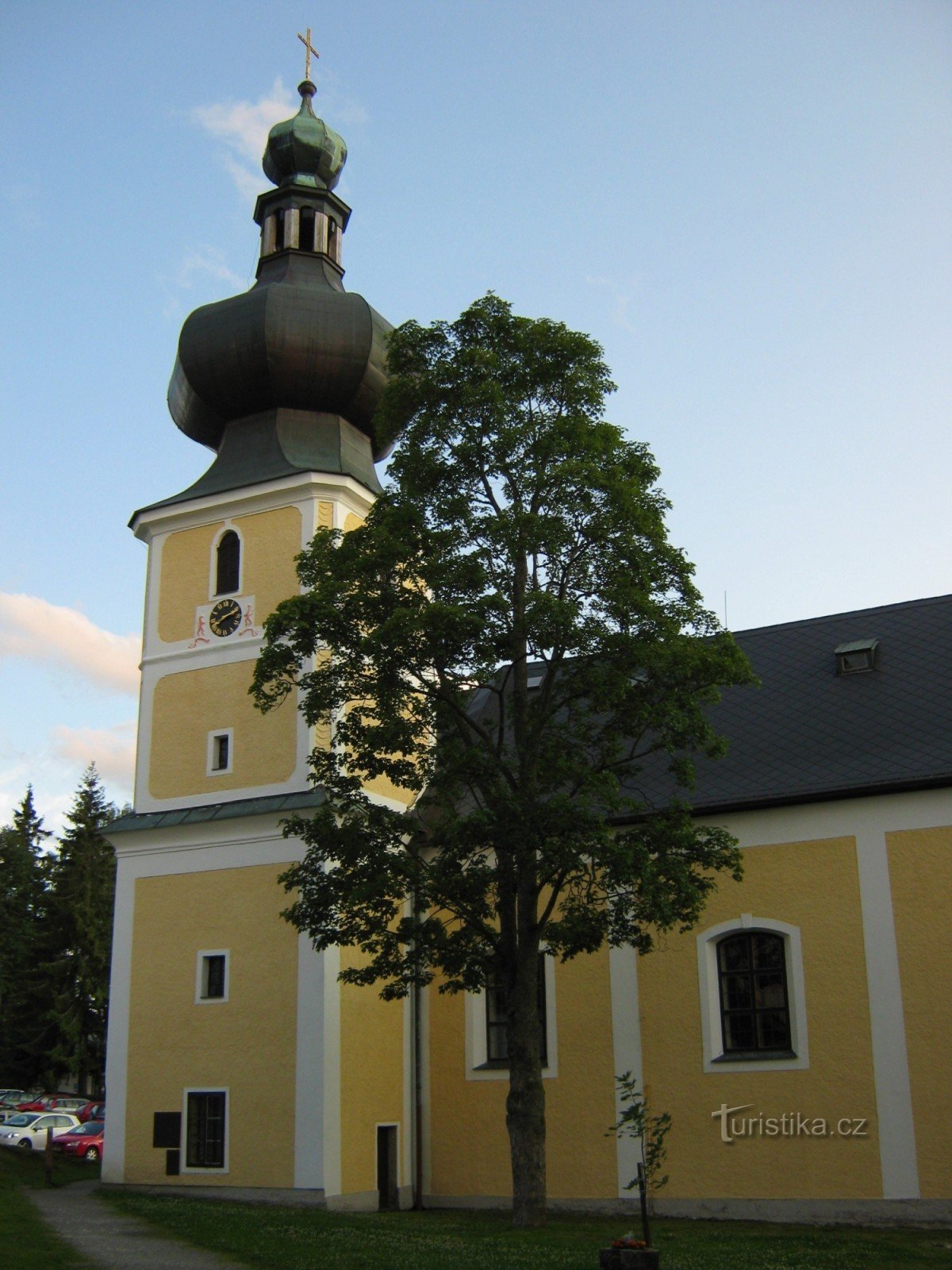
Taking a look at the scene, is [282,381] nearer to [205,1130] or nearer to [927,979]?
Answer: [205,1130]

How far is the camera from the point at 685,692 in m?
14.5

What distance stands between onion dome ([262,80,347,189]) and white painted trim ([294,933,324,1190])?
1446 cm

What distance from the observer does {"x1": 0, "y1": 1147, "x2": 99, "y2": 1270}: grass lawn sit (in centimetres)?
1192

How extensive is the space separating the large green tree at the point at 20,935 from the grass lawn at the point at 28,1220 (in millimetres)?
16540

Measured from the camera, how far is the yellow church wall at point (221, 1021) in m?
19.0

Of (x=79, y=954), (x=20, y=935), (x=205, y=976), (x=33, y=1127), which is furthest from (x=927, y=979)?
(x=20, y=935)

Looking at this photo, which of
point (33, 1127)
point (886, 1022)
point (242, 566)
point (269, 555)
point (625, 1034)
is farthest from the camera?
point (33, 1127)

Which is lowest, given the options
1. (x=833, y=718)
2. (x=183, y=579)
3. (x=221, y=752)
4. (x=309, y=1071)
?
(x=309, y=1071)

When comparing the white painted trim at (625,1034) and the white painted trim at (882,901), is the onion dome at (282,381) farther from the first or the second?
the white painted trim at (882,901)

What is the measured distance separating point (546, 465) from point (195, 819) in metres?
9.21

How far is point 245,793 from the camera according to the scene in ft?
68.6

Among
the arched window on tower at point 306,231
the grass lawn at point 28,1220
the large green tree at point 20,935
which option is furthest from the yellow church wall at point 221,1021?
the large green tree at point 20,935

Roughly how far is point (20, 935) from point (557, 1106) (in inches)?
1359

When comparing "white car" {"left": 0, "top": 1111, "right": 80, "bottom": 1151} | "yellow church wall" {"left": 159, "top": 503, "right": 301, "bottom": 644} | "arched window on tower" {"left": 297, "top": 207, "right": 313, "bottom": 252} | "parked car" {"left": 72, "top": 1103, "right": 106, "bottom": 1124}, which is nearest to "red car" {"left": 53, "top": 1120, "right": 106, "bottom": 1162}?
"white car" {"left": 0, "top": 1111, "right": 80, "bottom": 1151}
